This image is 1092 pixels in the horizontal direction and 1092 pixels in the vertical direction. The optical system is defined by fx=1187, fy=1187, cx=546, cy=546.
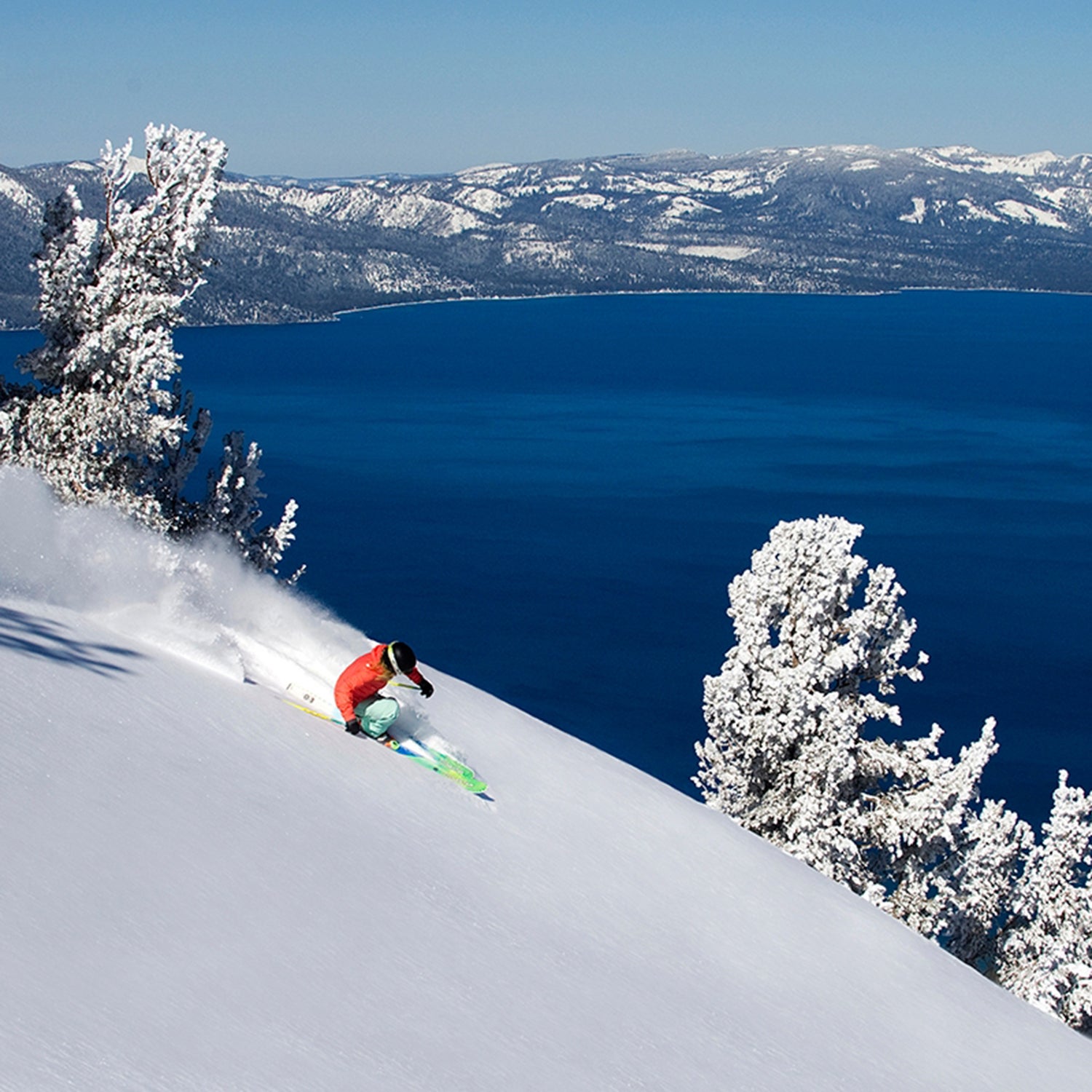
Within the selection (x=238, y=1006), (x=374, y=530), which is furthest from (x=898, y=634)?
(x=374, y=530)

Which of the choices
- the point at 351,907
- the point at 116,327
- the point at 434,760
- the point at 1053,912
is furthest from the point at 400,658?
the point at 1053,912

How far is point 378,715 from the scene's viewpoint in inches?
448

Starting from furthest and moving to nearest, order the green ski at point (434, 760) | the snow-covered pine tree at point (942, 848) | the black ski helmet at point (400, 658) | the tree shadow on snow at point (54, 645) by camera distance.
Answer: the snow-covered pine tree at point (942, 848)
the green ski at point (434, 760)
the black ski helmet at point (400, 658)
the tree shadow on snow at point (54, 645)

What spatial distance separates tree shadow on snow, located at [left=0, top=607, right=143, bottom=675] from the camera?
987cm

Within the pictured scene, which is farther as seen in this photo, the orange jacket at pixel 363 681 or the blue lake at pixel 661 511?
the blue lake at pixel 661 511

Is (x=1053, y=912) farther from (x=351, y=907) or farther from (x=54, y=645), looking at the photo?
(x=54, y=645)

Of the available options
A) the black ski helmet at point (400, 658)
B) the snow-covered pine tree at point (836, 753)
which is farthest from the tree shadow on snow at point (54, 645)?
the snow-covered pine tree at point (836, 753)

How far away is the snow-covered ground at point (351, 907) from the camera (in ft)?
19.2

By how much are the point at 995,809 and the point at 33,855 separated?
18003 millimetres

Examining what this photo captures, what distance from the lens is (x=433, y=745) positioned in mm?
11727

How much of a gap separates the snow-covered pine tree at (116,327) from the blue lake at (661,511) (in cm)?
3172

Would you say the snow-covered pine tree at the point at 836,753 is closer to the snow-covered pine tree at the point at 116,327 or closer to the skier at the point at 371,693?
the skier at the point at 371,693

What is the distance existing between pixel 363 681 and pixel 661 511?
250ft

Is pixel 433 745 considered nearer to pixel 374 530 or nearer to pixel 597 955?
pixel 597 955
